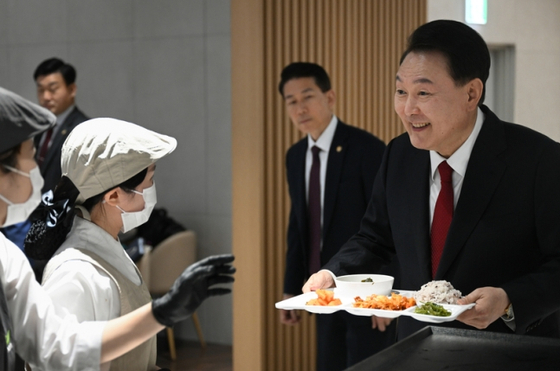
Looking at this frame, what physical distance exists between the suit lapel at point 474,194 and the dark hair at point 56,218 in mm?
917

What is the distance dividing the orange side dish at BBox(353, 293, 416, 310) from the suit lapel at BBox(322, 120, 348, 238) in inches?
61.3

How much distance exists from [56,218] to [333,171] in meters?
1.95

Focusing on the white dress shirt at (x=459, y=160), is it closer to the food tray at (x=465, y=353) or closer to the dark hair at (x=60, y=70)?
the food tray at (x=465, y=353)

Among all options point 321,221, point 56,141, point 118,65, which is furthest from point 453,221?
point 118,65

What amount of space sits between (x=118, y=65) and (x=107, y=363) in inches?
205

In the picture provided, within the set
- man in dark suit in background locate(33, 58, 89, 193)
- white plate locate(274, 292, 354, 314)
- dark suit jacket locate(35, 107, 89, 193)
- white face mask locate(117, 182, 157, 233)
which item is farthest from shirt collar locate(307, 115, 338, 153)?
man in dark suit in background locate(33, 58, 89, 193)

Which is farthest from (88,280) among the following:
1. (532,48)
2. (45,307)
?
(532,48)

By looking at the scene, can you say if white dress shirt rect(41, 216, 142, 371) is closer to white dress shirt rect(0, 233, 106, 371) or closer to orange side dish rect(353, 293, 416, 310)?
white dress shirt rect(0, 233, 106, 371)

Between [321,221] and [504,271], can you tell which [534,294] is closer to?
[504,271]

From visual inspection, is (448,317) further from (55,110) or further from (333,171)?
(55,110)

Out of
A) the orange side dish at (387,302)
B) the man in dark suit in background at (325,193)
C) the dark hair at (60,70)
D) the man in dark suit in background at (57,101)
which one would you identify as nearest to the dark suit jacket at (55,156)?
the man in dark suit in background at (57,101)

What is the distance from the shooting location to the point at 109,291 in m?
1.82

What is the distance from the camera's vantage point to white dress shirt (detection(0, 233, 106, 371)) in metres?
1.62

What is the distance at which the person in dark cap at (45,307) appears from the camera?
1.52m
